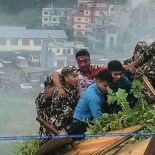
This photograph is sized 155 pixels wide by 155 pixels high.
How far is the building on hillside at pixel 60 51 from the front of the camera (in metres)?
39.6

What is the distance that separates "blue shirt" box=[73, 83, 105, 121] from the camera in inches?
183

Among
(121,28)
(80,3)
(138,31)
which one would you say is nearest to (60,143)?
(138,31)

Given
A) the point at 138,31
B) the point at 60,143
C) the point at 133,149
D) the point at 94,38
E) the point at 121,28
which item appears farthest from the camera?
the point at 94,38

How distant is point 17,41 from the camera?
4378 centimetres

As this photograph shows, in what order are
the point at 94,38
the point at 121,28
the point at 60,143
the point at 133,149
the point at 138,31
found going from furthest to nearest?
1. the point at 94,38
2. the point at 121,28
3. the point at 138,31
4. the point at 60,143
5. the point at 133,149

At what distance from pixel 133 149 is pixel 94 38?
3843 cm

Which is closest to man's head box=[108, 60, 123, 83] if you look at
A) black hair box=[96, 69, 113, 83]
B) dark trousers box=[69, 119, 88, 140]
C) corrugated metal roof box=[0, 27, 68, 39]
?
black hair box=[96, 69, 113, 83]

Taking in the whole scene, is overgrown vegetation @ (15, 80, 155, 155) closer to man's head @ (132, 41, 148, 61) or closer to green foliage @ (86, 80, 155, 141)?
green foliage @ (86, 80, 155, 141)

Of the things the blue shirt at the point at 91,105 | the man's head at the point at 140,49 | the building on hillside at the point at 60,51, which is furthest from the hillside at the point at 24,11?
the blue shirt at the point at 91,105

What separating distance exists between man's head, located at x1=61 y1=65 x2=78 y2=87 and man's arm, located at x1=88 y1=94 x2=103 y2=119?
2.00 ft

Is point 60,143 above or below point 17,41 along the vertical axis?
above

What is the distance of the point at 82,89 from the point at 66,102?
215 millimetres

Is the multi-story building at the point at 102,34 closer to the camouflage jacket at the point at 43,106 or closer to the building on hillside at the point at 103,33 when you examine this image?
the building on hillside at the point at 103,33

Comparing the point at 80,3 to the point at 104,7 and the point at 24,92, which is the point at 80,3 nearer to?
the point at 104,7
